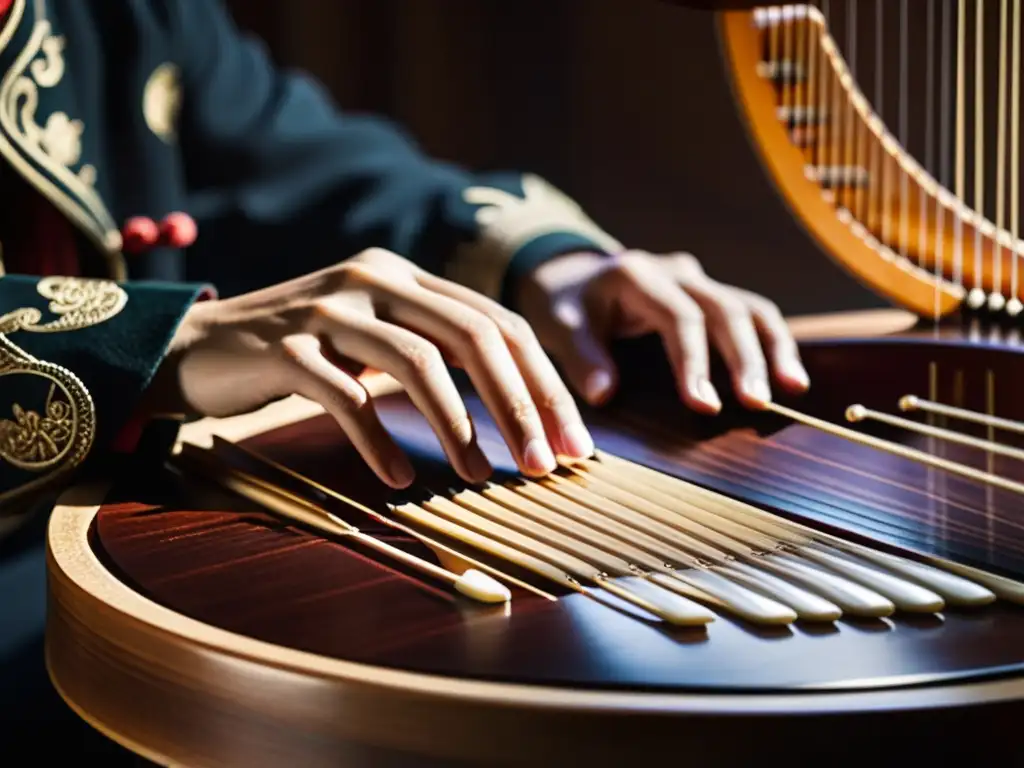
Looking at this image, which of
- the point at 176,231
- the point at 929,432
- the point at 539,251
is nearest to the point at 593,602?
the point at 929,432

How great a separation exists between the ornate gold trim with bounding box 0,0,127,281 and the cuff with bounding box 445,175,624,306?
Result: 28cm

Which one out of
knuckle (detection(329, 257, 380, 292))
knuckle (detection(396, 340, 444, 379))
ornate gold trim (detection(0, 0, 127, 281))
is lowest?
knuckle (detection(396, 340, 444, 379))

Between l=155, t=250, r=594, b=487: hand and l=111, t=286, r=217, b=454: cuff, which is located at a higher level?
l=155, t=250, r=594, b=487: hand

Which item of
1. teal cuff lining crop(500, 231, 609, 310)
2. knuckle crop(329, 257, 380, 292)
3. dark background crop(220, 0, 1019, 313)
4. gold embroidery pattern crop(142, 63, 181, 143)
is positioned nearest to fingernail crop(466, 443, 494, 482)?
knuckle crop(329, 257, 380, 292)

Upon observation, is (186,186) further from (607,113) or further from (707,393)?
(607,113)

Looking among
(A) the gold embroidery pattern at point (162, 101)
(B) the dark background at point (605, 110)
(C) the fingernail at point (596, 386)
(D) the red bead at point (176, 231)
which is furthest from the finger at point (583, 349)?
(B) the dark background at point (605, 110)

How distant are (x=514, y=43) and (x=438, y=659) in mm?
2015

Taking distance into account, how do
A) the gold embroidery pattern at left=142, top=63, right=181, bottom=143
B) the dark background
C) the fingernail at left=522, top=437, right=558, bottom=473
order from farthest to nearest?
the dark background → the gold embroidery pattern at left=142, top=63, right=181, bottom=143 → the fingernail at left=522, top=437, right=558, bottom=473

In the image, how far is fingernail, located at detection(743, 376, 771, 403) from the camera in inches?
33.0

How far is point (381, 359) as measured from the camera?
708 millimetres

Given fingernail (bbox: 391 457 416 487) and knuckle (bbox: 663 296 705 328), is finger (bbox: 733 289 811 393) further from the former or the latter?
fingernail (bbox: 391 457 416 487)

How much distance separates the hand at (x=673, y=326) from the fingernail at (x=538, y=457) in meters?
0.17

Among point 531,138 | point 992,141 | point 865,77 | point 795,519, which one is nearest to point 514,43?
point 531,138

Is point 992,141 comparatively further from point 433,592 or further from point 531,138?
point 433,592
